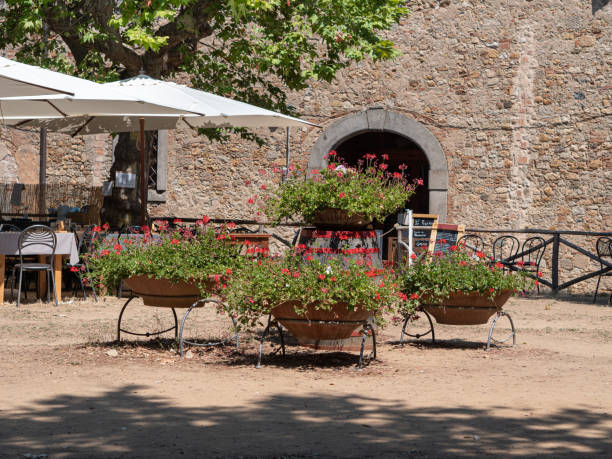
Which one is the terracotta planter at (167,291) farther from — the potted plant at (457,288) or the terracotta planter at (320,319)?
the potted plant at (457,288)

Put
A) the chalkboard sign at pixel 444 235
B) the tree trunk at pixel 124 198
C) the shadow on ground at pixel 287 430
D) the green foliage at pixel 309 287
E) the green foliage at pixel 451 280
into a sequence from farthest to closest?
the chalkboard sign at pixel 444 235, the tree trunk at pixel 124 198, the green foliage at pixel 451 280, the green foliage at pixel 309 287, the shadow on ground at pixel 287 430

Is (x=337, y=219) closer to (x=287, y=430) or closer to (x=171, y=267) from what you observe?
(x=171, y=267)

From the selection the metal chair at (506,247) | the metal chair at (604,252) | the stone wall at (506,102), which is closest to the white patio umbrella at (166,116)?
the stone wall at (506,102)

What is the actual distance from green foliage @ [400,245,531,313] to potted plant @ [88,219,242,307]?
132 cm

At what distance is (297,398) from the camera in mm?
4270

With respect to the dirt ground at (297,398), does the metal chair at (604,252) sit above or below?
above

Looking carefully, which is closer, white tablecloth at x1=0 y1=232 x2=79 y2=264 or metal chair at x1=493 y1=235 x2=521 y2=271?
white tablecloth at x1=0 y1=232 x2=79 y2=264

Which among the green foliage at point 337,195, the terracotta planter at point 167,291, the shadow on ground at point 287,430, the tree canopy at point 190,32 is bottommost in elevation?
the shadow on ground at point 287,430

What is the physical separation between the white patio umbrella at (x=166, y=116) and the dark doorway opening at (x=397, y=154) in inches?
232

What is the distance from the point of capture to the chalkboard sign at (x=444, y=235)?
10.8 metres

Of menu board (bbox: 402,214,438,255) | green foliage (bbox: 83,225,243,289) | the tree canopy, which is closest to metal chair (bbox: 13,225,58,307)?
the tree canopy

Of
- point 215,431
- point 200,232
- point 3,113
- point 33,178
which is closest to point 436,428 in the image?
point 215,431

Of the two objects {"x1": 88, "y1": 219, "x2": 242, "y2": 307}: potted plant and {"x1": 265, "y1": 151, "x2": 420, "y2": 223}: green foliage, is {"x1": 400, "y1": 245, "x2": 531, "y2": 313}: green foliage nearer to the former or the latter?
{"x1": 265, "y1": 151, "x2": 420, "y2": 223}: green foliage

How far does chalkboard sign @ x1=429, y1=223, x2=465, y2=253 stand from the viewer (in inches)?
424
